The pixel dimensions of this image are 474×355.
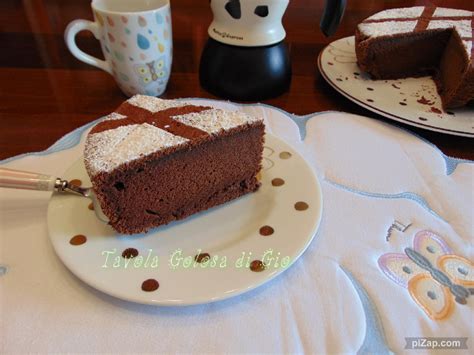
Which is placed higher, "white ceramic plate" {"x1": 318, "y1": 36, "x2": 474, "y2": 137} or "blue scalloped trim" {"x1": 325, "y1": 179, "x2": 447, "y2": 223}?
"white ceramic plate" {"x1": 318, "y1": 36, "x2": 474, "y2": 137}

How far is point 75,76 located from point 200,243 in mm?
865

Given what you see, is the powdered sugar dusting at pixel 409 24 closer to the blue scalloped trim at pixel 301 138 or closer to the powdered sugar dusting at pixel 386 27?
the powdered sugar dusting at pixel 386 27

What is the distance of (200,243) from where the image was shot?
658 millimetres

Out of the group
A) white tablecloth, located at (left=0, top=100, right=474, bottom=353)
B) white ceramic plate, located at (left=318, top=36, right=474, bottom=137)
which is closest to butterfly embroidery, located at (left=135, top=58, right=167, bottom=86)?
white tablecloth, located at (left=0, top=100, right=474, bottom=353)

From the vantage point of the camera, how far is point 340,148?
0.92 meters

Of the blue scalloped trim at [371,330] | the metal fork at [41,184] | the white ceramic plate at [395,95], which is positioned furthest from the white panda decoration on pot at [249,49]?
the blue scalloped trim at [371,330]

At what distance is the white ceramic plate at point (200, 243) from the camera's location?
554 millimetres

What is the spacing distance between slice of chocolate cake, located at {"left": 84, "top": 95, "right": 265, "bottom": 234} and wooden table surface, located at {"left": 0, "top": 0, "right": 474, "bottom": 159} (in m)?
0.33

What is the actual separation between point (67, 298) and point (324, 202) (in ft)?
1.68

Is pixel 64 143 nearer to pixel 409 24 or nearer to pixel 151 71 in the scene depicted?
pixel 151 71

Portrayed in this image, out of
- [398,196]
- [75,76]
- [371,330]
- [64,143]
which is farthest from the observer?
[75,76]

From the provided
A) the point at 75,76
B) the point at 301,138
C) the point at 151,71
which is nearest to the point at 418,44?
the point at 301,138

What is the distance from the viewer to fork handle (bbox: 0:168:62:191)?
677 millimetres

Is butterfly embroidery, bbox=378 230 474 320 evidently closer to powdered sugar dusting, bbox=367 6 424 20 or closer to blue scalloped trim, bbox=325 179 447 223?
blue scalloped trim, bbox=325 179 447 223
